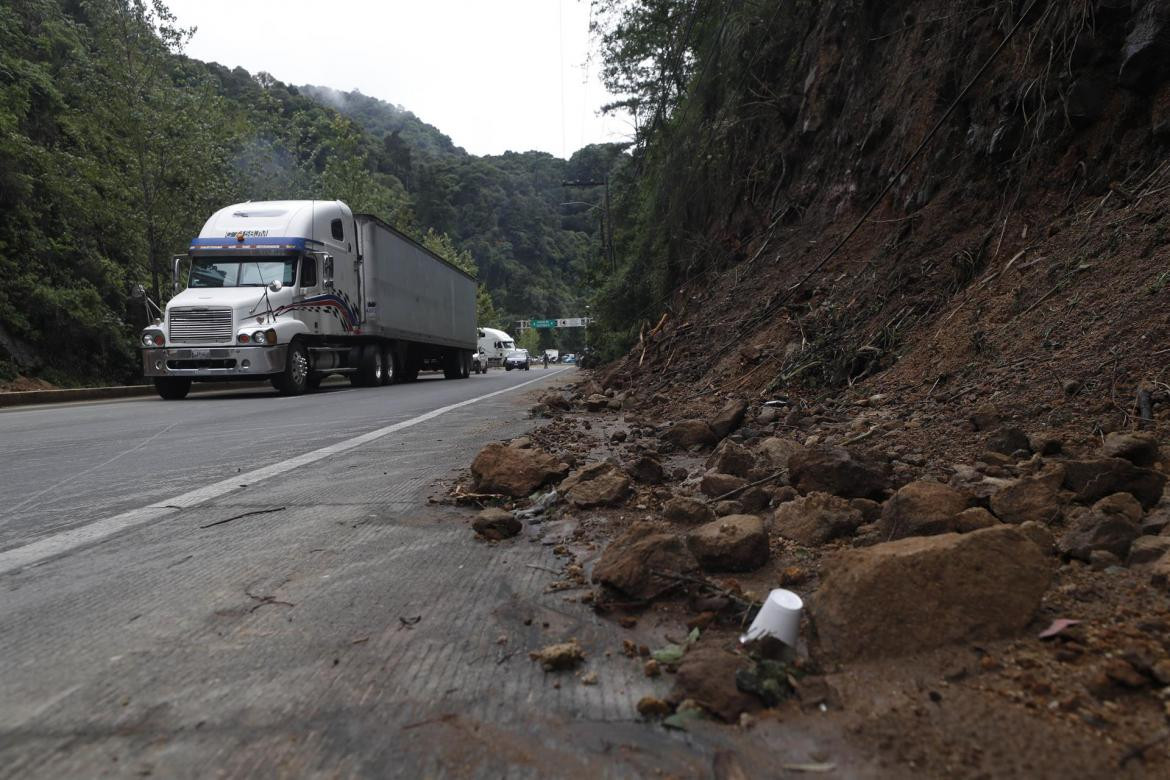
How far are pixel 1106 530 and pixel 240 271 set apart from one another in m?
14.5

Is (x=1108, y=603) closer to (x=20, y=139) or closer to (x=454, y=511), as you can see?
(x=454, y=511)

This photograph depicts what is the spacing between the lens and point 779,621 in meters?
1.58

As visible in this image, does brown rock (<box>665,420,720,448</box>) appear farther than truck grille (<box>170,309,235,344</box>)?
No

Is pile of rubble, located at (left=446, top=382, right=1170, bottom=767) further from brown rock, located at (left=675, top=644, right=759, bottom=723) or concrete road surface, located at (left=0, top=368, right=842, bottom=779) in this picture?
concrete road surface, located at (left=0, top=368, right=842, bottom=779)

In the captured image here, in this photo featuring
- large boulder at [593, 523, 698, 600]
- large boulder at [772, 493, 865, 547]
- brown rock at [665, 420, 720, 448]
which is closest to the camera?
large boulder at [593, 523, 698, 600]

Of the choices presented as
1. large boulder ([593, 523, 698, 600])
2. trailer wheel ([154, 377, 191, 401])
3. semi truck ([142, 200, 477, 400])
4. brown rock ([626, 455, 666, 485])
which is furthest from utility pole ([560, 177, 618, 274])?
large boulder ([593, 523, 698, 600])

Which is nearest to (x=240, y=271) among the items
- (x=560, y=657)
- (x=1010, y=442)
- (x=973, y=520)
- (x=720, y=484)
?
(x=720, y=484)

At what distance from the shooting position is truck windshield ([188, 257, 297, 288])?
13.6m

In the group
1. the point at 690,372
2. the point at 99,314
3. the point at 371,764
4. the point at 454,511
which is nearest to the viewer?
the point at 371,764

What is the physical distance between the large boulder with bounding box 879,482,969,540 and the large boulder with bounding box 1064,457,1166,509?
0.40 metres

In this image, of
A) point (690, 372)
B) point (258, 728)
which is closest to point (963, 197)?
point (690, 372)

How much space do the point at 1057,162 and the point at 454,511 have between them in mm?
4720

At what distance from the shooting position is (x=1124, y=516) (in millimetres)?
1918

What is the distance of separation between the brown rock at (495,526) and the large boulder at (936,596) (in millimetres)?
1354
